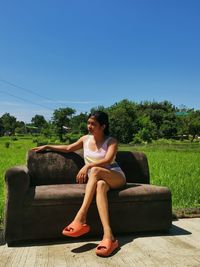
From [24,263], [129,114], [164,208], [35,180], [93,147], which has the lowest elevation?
[24,263]

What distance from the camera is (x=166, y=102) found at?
72.8 m

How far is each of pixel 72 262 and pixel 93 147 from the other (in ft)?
4.53

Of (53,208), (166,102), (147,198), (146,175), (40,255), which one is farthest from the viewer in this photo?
(166,102)

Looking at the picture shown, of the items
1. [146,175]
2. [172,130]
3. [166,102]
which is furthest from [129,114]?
[146,175]

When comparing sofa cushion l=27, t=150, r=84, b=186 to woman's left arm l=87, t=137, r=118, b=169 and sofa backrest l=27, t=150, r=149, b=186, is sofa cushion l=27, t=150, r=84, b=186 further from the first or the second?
woman's left arm l=87, t=137, r=118, b=169

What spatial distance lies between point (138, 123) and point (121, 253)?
175 feet

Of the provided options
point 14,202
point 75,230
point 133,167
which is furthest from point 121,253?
point 133,167

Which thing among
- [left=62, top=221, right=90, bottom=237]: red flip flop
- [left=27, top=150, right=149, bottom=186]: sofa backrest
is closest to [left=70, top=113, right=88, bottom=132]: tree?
[left=27, top=150, right=149, bottom=186]: sofa backrest

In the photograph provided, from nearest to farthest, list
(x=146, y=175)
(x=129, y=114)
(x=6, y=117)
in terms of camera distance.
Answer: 1. (x=146, y=175)
2. (x=129, y=114)
3. (x=6, y=117)

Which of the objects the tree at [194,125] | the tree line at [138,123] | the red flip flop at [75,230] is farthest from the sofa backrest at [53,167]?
the tree at [194,125]

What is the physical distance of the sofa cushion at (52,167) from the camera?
4.14 meters

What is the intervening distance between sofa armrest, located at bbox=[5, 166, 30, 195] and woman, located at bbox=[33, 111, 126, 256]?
59 cm

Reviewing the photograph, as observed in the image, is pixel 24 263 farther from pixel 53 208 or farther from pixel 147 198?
pixel 147 198

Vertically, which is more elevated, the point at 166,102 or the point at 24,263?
the point at 166,102
